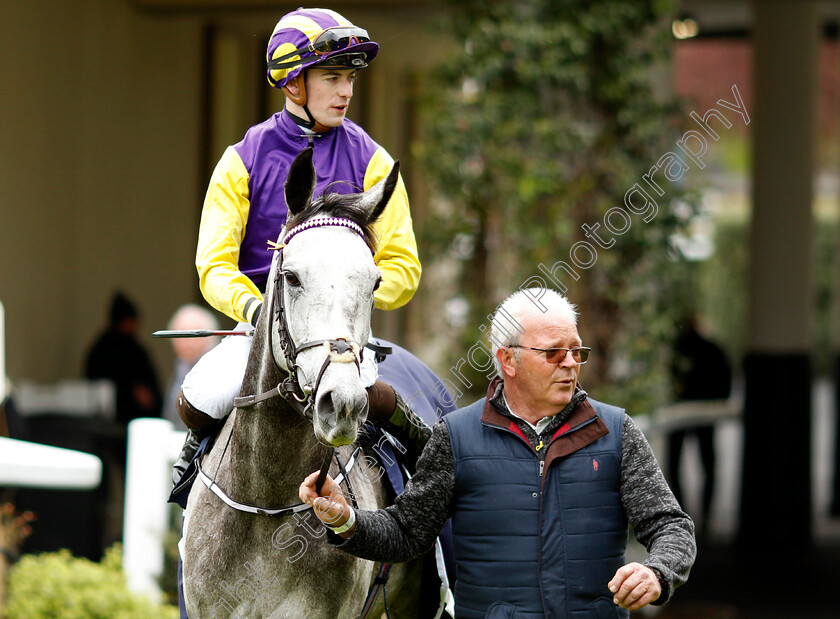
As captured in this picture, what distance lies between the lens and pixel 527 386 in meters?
2.86

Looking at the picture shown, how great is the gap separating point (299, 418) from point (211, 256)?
51cm

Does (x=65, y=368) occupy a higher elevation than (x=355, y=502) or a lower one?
lower

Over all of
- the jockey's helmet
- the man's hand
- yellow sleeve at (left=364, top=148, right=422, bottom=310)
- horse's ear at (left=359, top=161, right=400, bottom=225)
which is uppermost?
the jockey's helmet

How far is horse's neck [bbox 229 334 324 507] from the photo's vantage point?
278cm

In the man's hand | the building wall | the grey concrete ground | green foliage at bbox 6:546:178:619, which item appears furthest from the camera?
the grey concrete ground

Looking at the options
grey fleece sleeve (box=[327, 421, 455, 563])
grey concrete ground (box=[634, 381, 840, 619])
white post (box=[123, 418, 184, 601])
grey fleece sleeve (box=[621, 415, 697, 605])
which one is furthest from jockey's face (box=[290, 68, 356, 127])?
grey concrete ground (box=[634, 381, 840, 619])

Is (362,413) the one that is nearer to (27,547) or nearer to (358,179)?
(358,179)

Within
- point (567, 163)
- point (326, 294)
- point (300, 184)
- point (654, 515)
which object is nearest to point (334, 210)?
point (300, 184)

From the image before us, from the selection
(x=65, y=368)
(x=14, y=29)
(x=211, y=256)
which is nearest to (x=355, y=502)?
(x=211, y=256)

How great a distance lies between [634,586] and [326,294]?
95 centimetres

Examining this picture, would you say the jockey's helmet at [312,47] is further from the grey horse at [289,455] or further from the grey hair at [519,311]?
the grey hair at [519,311]

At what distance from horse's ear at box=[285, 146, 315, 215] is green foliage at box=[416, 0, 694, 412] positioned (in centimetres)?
475

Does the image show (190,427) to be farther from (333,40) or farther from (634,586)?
(634,586)

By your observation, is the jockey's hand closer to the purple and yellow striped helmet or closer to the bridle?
the bridle
